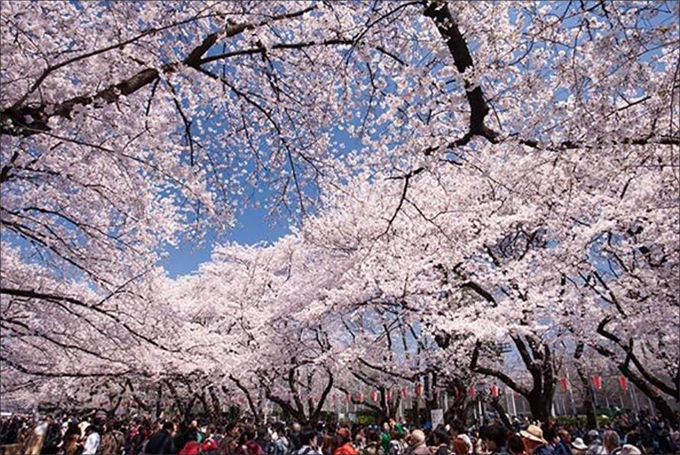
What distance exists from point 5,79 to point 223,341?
47.9 feet

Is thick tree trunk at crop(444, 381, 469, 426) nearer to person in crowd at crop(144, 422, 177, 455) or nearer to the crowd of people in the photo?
the crowd of people

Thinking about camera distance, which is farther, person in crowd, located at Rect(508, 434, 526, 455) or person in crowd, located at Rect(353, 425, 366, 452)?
person in crowd, located at Rect(353, 425, 366, 452)

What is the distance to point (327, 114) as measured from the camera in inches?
239

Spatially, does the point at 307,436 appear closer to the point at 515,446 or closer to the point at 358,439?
the point at 515,446

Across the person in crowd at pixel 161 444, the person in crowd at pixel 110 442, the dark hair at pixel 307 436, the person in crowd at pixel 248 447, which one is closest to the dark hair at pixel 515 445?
the dark hair at pixel 307 436

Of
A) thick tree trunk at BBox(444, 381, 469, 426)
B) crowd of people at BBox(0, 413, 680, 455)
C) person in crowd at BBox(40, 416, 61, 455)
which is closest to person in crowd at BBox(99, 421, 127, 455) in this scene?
crowd of people at BBox(0, 413, 680, 455)

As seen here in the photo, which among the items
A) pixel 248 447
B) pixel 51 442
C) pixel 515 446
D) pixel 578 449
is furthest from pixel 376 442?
pixel 51 442

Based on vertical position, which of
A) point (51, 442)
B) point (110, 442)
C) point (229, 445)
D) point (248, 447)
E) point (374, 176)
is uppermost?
point (374, 176)

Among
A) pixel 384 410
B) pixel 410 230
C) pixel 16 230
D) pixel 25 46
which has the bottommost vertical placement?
pixel 384 410

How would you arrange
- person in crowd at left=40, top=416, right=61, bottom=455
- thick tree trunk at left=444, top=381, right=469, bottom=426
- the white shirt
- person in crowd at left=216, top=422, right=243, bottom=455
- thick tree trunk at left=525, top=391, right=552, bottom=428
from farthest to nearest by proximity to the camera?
thick tree trunk at left=444, top=381, right=469, bottom=426
thick tree trunk at left=525, top=391, right=552, bottom=428
person in crowd at left=40, top=416, right=61, bottom=455
person in crowd at left=216, top=422, right=243, bottom=455
the white shirt

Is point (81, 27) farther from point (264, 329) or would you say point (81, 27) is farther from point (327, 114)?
point (264, 329)

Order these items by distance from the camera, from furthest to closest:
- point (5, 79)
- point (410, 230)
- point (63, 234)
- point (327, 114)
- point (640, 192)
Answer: point (410, 230) → point (640, 192) → point (63, 234) → point (327, 114) → point (5, 79)

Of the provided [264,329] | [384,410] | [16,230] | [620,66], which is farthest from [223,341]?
[620,66]

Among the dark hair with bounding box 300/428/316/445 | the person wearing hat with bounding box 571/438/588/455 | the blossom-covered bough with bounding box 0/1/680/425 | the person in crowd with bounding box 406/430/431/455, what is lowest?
the person wearing hat with bounding box 571/438/588/455
